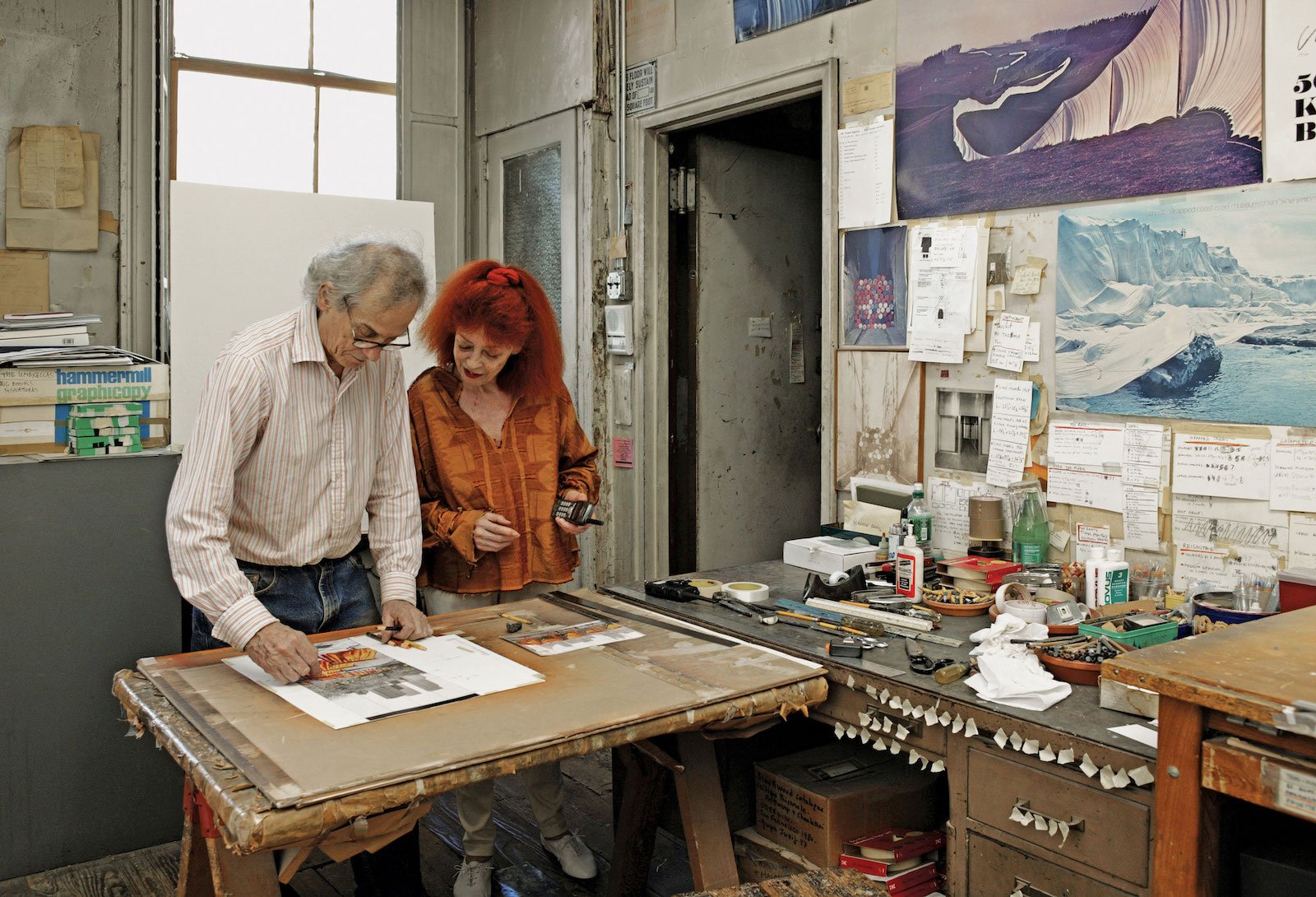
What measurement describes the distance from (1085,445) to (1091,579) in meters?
0.40

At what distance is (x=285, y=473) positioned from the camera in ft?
7.14

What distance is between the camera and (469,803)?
8.54 feet

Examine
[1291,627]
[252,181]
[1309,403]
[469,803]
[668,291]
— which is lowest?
[469,803]

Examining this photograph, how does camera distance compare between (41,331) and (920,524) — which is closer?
(920,524)

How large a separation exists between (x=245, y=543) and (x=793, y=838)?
132 centimetres

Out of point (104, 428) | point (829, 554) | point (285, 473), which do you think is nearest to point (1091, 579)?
point (829, 554)

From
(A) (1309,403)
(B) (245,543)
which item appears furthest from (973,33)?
(B) (245,543)

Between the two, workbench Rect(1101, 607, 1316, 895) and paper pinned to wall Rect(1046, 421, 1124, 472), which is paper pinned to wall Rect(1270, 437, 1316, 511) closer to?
paper pinned to wall Rect(1046, 421, 1124, 472)

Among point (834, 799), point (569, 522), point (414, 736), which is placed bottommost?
point (834, 799)

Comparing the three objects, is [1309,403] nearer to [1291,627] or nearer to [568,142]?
[1291,627]

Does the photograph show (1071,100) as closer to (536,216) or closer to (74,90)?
(536,216)

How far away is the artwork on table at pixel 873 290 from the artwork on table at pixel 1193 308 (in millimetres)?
531

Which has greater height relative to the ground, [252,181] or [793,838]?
[252,181]

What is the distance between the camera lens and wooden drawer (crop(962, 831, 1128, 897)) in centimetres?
171
